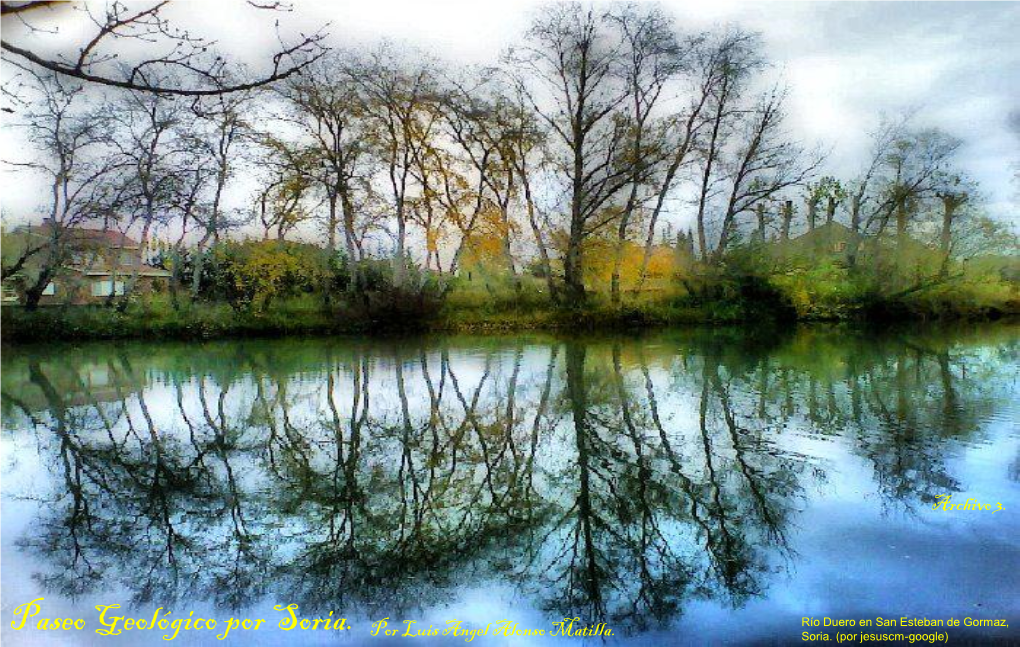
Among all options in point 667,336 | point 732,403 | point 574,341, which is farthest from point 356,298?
point 732,403

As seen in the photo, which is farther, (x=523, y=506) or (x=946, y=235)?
(x=946, y=235)

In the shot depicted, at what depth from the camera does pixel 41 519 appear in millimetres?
4547

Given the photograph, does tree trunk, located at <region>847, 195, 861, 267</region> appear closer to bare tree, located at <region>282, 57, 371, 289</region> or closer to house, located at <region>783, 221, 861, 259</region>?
house, located at <region>783, 221, 861, 259</region>

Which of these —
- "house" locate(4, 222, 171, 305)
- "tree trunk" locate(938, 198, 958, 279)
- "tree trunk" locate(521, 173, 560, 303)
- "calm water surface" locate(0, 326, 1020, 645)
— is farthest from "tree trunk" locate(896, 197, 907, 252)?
"house" locate(4, 222, 171, 305)

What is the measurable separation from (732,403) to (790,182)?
1962 centimetres

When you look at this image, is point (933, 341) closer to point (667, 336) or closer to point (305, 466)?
point (667, 336)

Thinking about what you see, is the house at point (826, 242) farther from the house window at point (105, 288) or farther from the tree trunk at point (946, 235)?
the house window at point (105, 288)

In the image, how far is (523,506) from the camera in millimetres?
4496

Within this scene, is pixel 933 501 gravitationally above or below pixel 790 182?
below

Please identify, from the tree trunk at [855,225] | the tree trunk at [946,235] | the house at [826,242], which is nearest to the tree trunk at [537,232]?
the house at [826,242]

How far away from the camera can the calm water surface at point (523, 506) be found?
3.23 metres

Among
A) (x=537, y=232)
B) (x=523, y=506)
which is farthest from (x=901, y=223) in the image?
(x=523, y=506)

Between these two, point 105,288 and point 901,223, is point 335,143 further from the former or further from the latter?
point 901,223

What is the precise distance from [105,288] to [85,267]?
1410mm
